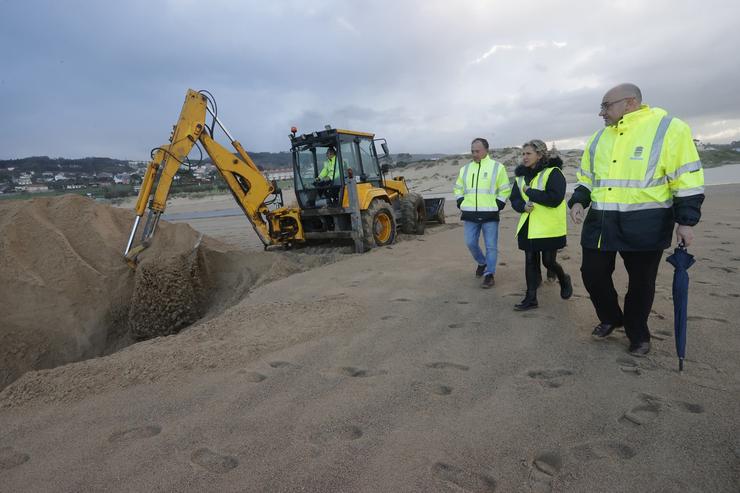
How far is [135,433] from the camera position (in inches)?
100

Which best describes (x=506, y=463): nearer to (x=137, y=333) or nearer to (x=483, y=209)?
(x=483, y=209)

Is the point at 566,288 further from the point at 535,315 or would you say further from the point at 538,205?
the point at 538,205

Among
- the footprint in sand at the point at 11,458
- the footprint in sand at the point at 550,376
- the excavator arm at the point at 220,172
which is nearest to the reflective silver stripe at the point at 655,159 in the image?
the footprint in sand at the point at 550,376

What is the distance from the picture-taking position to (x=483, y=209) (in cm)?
505

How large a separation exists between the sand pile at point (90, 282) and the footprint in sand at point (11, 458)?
3449mm

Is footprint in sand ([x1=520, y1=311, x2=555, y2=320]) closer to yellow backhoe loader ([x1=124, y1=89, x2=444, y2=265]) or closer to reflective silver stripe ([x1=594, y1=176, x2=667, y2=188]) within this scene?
reflective silver stripe ([x1=594, y1=176, x2=667, y2=188])

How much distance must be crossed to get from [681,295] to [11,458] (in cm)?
400

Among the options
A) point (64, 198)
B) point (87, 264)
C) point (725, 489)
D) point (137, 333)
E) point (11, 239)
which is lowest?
point (137, 333)

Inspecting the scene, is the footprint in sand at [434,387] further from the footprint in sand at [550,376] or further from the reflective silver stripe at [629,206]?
the reflective silver stripe at [629,206]

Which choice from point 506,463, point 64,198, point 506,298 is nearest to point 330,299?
point 506,298

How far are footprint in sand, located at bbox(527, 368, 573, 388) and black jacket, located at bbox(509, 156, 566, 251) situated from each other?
1445 mm

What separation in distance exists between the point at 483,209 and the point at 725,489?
11.5ft

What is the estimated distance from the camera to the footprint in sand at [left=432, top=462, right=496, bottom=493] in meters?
1.93

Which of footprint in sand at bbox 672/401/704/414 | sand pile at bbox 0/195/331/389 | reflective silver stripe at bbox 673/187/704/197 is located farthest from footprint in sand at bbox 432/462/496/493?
sand pile at bbox 0/195/331/389
